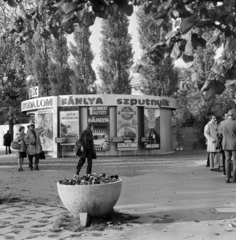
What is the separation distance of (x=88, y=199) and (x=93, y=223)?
373 mm

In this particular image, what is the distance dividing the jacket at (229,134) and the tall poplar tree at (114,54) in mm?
27022

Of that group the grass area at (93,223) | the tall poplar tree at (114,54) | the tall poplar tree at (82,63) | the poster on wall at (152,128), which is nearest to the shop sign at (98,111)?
the poster on wall at (152,128)

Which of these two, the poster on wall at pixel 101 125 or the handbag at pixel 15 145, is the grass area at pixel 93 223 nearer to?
the handbag at pixel 15 145

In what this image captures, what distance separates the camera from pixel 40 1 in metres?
4.37

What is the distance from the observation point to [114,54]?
37250mm

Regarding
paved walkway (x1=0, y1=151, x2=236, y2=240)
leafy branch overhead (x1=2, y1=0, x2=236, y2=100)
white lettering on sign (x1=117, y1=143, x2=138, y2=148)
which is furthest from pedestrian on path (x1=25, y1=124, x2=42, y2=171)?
leafy branch overhead (x1=2, y1=0, x2=236, y2=100)

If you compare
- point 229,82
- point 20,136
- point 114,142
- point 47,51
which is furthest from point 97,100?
point 47,51

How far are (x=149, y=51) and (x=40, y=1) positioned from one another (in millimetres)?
1561

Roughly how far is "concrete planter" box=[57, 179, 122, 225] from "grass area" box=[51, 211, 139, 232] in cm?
9

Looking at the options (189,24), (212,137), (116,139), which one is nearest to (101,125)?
(116,139)

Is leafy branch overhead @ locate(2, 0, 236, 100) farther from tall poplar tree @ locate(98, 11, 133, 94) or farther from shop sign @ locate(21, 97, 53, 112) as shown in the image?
tall poplar tree @ locate(98, 11, 133, 94)

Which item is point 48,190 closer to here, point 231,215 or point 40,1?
point 231,215

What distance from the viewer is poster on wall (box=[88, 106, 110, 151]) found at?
21.9 meters

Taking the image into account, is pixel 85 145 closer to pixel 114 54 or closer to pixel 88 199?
pixel 88 199
